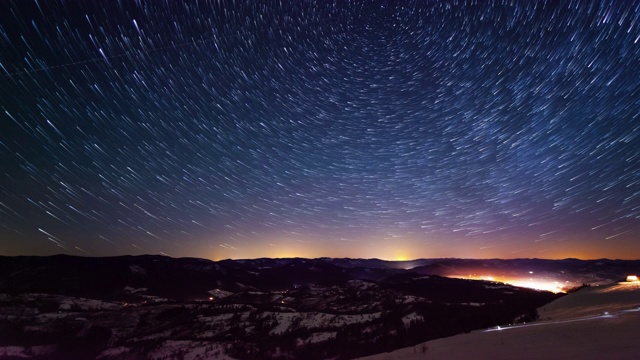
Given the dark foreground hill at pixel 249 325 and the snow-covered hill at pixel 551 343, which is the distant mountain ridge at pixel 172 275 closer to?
the dark foreground hill at pixel 249 325

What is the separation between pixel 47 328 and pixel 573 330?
93.7ft

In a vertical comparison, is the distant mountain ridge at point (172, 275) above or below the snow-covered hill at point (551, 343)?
above

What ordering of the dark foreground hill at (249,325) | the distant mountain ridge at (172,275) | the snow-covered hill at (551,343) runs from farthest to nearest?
1. the distant mountain ridge at (172,275)
2. the dark foreground hill at (249,325)
3. the snow-covered hill at (551,343)

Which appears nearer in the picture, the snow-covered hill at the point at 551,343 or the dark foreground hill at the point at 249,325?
the snow-covered hill at the point at 551,343

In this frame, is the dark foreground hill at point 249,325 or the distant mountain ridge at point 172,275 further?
the distant mountain ridge at point 172,275

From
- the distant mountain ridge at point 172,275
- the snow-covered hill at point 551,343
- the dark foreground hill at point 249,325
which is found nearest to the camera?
the snow-covered hill at point 551,343

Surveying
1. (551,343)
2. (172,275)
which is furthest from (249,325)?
(172,275)

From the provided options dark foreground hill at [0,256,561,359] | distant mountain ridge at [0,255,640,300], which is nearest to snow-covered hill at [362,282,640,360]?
dark foreground hill at [0,256,561,359]

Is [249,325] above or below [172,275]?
below

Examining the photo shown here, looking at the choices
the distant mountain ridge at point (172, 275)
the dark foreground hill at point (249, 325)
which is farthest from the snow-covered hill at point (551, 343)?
the distant mountain ridge at point (172, 275)

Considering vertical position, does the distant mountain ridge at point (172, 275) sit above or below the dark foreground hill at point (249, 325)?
above

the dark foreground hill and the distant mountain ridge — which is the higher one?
the distant mountain ridge

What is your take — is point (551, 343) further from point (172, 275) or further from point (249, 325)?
point (172, 275)

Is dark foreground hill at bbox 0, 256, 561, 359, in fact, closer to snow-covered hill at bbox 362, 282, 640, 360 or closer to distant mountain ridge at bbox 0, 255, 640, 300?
snow-covered hill at bbox 362, 282, 640, 360
